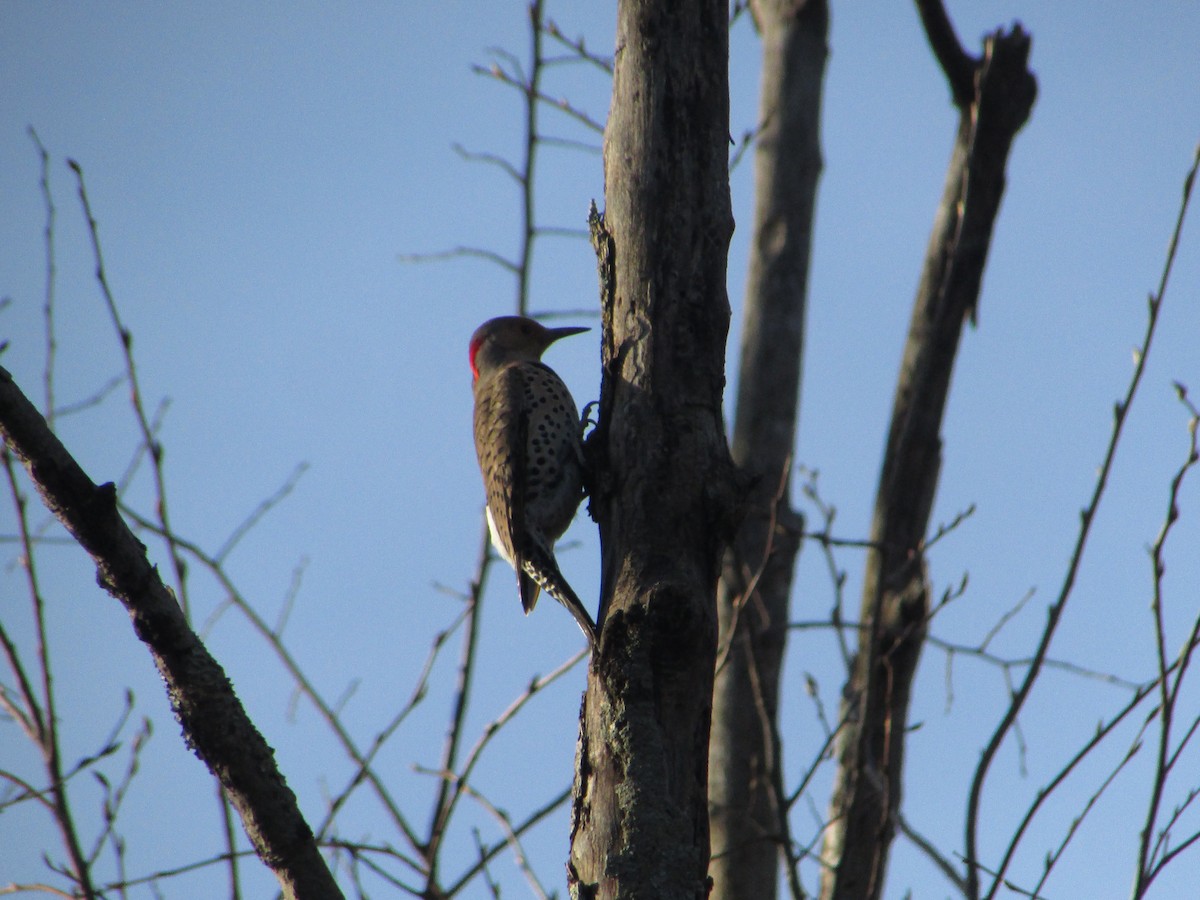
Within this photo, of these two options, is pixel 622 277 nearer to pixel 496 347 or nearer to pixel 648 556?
pixel 648 556

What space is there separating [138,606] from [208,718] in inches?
10.4

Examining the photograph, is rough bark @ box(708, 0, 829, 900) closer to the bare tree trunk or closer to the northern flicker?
the northern flicker

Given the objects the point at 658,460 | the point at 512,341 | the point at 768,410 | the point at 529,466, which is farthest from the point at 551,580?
the point at 768,410

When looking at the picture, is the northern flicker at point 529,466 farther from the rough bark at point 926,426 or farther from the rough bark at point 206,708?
the rough bark at point 206,708

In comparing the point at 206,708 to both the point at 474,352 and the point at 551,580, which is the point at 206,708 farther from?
the point at 474,352

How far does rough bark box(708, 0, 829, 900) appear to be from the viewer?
205 inches

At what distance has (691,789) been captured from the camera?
2490mm

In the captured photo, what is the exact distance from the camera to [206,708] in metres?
2.48

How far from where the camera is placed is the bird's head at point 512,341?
18.4ft

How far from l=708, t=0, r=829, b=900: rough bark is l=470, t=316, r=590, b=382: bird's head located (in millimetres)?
989

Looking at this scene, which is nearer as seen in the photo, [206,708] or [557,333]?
[206,708]

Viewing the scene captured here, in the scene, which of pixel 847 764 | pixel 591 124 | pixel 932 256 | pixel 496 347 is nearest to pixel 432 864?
pixel 847 764

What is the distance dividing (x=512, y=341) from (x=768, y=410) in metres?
1.27

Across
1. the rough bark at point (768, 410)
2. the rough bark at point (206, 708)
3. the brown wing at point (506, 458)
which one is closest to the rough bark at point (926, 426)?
the rough bark at point (768, 410)
